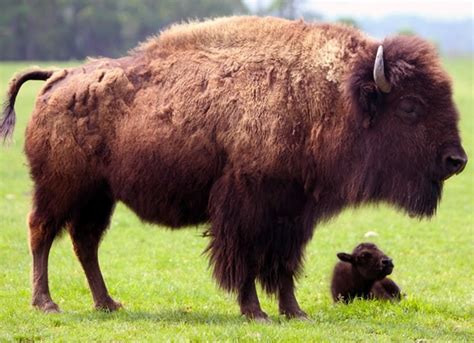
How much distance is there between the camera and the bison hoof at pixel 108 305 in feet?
29.1

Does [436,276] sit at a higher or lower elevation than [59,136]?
lower

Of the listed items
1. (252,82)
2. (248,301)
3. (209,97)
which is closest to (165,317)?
(248,301)

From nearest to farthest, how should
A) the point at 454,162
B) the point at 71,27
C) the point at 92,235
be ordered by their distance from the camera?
the point at 454,162 < the point at 92,235 < the point at 71,27

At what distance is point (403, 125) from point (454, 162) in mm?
526

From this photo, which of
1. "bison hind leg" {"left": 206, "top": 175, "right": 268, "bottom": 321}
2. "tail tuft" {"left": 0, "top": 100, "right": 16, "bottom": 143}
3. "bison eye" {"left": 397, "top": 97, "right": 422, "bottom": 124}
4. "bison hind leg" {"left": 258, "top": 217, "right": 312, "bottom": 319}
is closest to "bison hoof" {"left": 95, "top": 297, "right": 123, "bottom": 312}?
"bison hind leg" {"left": 206, "top": 175, "right": 268, "bottom": 321}

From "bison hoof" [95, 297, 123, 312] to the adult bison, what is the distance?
0.01 m

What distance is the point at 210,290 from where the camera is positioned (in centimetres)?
1005

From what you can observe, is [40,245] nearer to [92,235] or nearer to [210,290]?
[92,235]

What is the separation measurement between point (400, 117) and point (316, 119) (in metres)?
0.69

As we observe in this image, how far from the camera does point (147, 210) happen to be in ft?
28.4

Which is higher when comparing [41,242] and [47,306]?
[41,242]

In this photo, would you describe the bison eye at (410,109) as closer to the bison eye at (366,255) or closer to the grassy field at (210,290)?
the grassy field at (210,290)

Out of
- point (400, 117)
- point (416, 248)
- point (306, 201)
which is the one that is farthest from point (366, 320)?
point (416, 248)

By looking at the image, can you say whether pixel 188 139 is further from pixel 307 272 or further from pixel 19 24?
pixel 19 24
